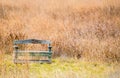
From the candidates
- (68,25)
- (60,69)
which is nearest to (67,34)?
(68,25)

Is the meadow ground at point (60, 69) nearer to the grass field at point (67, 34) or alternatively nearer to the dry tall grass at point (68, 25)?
the grass field at point (67, 34)

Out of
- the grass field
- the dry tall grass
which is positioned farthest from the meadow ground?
the dry tall grass

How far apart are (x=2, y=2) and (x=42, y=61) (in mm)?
4717

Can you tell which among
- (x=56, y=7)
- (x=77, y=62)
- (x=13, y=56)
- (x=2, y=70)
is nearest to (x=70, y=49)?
(x=77, y=62)

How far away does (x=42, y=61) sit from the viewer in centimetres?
826

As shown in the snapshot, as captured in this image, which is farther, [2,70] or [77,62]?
[77,62]

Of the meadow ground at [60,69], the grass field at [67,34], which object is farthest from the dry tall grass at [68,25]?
the meadow ground at [60,69]

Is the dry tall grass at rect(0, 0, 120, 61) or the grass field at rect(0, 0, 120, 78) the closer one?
the grass field at rect(0, 0, 120, 78)

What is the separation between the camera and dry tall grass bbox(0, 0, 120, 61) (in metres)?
8.77

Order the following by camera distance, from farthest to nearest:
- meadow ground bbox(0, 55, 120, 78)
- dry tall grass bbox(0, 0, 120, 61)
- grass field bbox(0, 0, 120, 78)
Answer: dry tall grass bbox(0, 0, 120, 61) → grass field bbox(0, 0, 120, 78) → meadow ground bbox(0, 55, 120, 78)

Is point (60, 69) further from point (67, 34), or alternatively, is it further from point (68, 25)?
point (68, 25)

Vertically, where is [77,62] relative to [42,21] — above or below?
below

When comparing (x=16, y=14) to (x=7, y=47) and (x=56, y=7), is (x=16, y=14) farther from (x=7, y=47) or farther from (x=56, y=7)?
(x=7, y=47)

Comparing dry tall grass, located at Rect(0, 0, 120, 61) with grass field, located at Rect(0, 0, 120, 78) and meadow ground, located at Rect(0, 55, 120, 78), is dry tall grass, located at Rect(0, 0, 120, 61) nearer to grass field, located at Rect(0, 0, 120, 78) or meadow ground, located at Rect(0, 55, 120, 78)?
grass field, located at Rect(0, 0, 120, 78)
